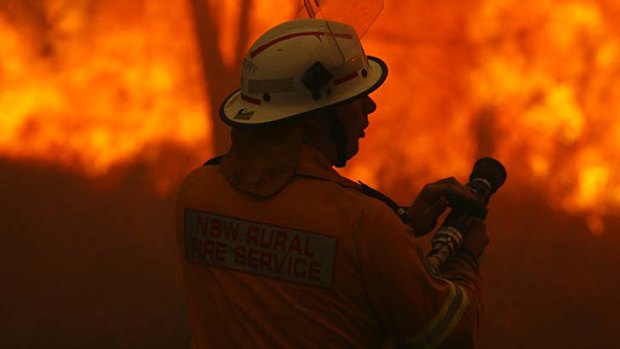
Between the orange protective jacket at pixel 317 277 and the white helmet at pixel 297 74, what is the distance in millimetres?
127

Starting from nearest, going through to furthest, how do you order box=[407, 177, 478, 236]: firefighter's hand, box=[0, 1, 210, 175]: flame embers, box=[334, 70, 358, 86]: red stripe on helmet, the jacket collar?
the jacket collar, box=[334, 70, 358, 86]: red stripe on helmet, box=[407, 177, 478, 236]: firefighter's hand, box=[0, 1, 210, 175]: flame embers

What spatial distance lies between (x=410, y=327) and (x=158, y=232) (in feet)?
8.45

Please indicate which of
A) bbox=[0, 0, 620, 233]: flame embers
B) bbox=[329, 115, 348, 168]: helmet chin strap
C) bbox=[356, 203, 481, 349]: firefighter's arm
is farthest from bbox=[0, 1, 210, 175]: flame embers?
bbox=[356, 203, 481, 349]: firefighter's arm

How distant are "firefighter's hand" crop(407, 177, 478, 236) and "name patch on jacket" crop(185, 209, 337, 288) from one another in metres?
0.43

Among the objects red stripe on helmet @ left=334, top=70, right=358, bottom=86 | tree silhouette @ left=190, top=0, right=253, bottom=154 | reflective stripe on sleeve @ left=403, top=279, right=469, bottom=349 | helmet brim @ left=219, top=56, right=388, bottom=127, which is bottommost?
reflective stripe on sleeve @ left=403, top=279, right=469, bottom=349

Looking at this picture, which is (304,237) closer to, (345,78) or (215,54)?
(345,78)

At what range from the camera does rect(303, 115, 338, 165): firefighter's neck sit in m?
1.82

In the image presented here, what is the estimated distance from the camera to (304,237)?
1706 millimetres

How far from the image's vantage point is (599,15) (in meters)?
4.08

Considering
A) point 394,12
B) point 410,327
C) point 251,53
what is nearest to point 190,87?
point 394,12

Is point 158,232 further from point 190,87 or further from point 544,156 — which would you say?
point 544,156

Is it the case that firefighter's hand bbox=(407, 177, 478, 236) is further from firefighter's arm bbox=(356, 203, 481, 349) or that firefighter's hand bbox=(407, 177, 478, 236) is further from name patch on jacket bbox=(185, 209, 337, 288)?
name patch on jacket bbox=(185, 209, 337, 288)

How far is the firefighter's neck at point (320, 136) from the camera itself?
5.96 ft

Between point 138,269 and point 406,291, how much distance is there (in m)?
2.63
